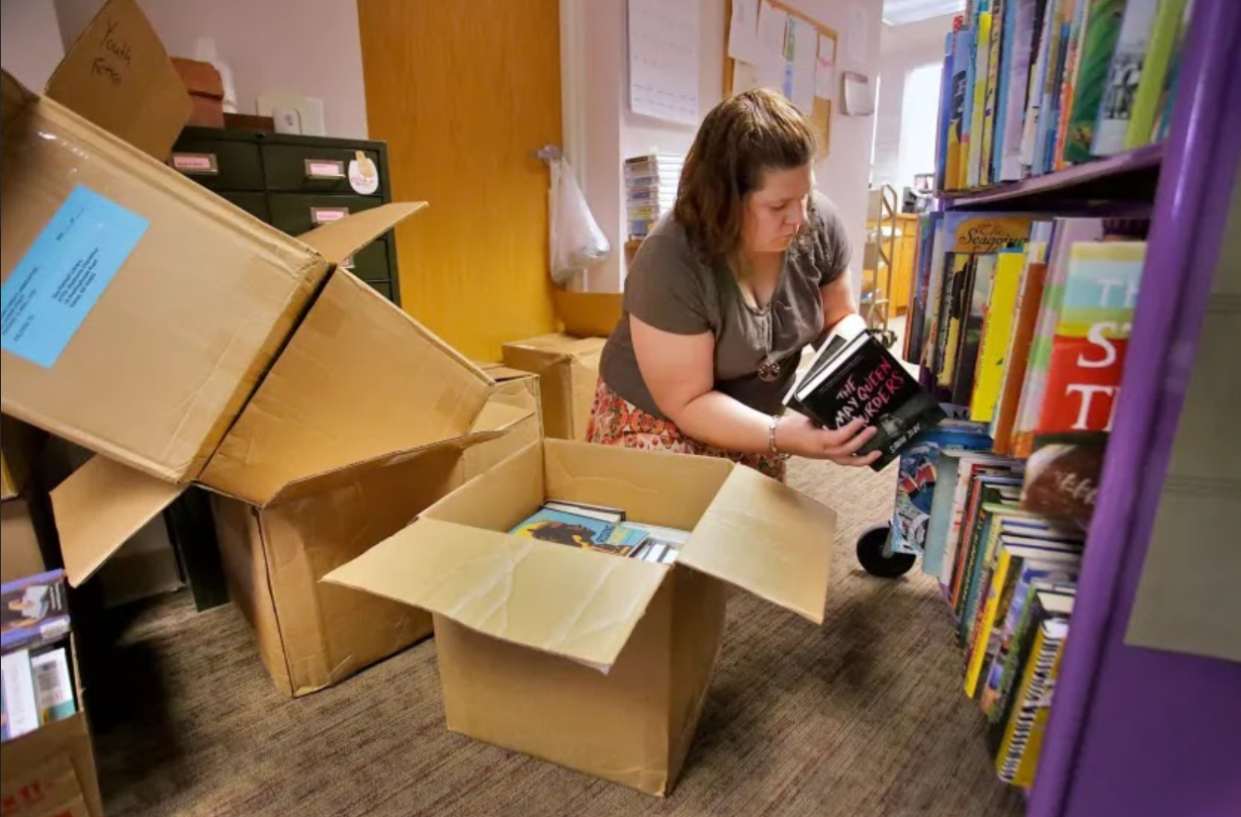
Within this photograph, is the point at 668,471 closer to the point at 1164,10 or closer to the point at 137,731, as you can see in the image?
the point at 1164,10

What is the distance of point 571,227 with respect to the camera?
2.34 m


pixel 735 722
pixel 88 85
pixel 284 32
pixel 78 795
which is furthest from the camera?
pixel 284 32

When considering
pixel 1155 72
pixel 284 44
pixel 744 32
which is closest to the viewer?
pixel 1155 72

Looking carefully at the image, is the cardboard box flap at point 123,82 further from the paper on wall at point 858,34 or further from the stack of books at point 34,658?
the paper on wall at point 858,34

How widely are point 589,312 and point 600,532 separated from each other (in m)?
1.38

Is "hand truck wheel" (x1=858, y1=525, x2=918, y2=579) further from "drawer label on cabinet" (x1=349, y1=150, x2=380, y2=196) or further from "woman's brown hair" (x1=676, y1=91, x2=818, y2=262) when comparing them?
"drawer label on cabinet" (x1=349, y1=150, x2=380, y2=196)

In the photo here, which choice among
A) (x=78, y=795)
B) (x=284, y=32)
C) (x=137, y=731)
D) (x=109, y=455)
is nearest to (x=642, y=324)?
(x=109, y=455)

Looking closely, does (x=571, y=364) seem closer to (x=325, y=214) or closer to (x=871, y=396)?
(x=325, y=214)

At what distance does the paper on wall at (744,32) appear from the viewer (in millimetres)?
2561

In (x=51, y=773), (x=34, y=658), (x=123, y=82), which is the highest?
(x=123, y=82)

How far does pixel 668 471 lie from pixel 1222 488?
0.70 m

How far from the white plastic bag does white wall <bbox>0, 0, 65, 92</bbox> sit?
5.51 ft

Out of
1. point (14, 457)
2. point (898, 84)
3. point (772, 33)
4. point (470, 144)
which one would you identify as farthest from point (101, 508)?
point (898, 84)

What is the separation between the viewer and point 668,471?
112 centimetres
